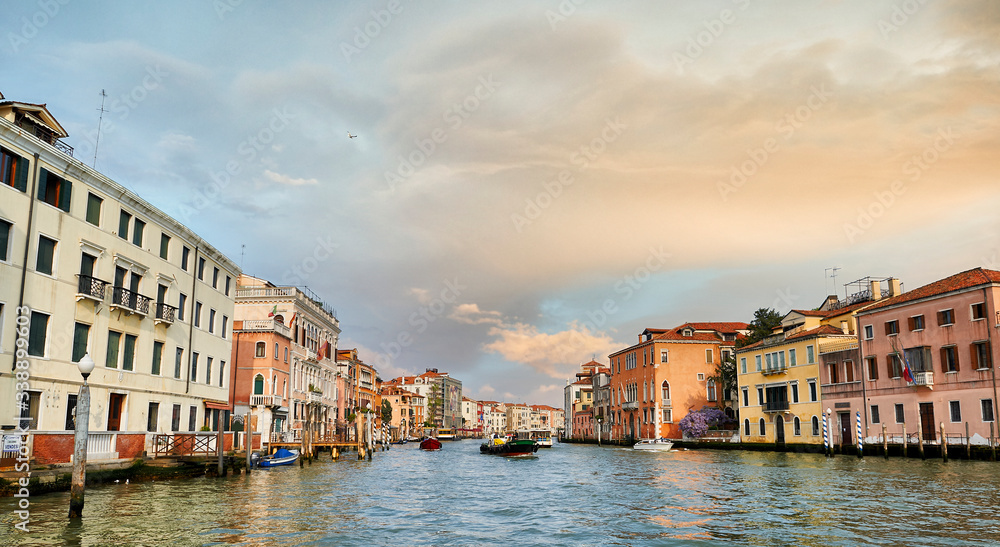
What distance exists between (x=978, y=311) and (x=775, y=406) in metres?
18.5

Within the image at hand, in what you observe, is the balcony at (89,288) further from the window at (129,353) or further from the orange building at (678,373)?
the orange building at (678,373)

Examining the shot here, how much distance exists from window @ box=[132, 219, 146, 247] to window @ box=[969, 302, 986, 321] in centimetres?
3870

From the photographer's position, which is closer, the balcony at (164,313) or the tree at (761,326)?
the balcony at (164,313)

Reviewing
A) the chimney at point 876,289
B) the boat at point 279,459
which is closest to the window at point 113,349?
the boat at point 279,459

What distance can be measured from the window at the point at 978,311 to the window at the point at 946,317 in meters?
1.16

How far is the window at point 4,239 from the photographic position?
20.2 metres

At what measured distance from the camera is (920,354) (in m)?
38.9

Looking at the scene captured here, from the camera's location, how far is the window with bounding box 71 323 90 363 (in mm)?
23125

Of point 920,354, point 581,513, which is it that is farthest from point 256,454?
point 920,354

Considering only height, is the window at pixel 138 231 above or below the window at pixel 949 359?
above

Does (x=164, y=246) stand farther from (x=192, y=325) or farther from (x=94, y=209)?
(x=94, y=209)

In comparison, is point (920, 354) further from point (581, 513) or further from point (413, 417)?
point (413, 417)

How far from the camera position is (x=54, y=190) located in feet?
74.1

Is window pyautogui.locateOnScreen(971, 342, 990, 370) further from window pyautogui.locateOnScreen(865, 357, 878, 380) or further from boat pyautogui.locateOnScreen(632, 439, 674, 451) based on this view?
boat pyautogui.locateOnScreen(632, 439, 674, 451)
